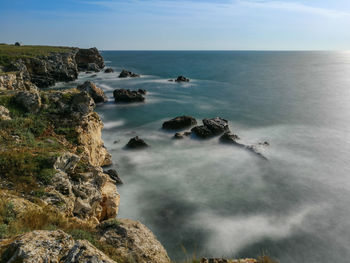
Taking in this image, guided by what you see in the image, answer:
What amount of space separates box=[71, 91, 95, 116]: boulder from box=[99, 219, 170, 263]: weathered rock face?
12136 mm

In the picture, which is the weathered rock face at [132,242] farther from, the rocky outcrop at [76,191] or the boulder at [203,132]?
the boulder at [203,132]

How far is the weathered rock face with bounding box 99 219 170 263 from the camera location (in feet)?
25.9

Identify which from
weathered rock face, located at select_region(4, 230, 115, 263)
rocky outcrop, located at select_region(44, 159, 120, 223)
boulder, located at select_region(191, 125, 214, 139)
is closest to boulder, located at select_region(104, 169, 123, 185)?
rocky outcrop, located at select_region(44, 159, 120, 223)

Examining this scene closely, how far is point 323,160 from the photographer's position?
2775cm

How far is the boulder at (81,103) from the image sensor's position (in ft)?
62.6

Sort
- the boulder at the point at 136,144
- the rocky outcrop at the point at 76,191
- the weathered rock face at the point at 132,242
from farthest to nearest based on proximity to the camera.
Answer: the boulder at the point at 136,144, the rocky outcrop at the point at 76,191, the weathered rock face at the point at 132,242

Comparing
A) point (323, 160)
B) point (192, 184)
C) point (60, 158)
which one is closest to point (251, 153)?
point (323, 160)

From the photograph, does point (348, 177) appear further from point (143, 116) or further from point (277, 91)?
point (277, 91)

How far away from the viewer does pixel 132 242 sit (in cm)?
836

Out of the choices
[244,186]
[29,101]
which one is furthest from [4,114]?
[244,186]

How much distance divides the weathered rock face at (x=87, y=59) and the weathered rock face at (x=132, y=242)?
106142mm

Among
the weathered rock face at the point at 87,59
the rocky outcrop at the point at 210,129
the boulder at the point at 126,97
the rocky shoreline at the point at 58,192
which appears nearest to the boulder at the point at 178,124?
the rocky outcrop at the point at 210,129

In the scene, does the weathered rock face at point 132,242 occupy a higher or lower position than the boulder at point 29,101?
lower

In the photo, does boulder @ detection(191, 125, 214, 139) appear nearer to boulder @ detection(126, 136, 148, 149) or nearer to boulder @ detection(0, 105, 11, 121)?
boulder @ detection(126, 136, 148, 149)
